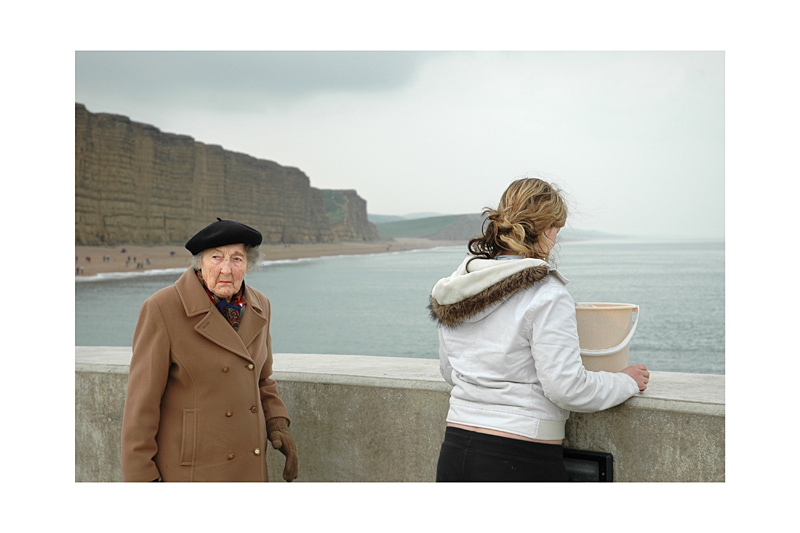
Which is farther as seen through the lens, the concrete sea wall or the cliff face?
the cliff face

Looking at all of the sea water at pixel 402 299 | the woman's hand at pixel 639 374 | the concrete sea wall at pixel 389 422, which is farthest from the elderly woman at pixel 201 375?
the sea water at pixel 402 299

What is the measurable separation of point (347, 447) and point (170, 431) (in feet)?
2.93

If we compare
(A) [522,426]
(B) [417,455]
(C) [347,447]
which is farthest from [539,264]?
(C) [347,447]

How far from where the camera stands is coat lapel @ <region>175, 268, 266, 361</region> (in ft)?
6.95

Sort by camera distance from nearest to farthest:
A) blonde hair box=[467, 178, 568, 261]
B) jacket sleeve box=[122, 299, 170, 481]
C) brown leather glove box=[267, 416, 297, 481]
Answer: blonde hair box=[467, 178, 568, 261]
jacket sleeve box=[122, 299, 170, 481]
brown leather glove box=[267, 416, 297, 481]

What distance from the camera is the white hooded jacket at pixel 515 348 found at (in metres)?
1.78

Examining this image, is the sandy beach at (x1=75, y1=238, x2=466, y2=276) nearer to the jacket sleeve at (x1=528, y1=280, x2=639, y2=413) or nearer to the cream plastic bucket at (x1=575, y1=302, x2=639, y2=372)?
the cream plastic bucket at (x1=575, y1=302, x2=639, y2=372)

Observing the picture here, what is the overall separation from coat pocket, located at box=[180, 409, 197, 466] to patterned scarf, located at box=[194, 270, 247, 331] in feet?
1.08

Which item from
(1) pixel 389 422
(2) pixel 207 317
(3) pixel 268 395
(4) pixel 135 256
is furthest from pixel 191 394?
(4) pixel 135 256

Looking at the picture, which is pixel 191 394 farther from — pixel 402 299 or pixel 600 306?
pixel 402 299

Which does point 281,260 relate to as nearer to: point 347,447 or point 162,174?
point 162,174

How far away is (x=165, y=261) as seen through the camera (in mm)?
54750

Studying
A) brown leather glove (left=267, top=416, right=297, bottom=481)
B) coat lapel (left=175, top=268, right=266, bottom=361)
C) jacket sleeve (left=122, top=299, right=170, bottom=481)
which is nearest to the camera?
jacket sleeve (left=122, top=299, right=170, bottom=481)

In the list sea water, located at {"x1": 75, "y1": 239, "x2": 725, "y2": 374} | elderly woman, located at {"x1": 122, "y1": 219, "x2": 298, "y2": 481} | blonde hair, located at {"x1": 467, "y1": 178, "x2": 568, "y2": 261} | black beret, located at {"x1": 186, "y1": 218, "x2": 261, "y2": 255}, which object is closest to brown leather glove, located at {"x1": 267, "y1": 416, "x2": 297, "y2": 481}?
elderly woman, located at {"x1": 122, "y1": 219, "x2": 298, "y2": 481}
